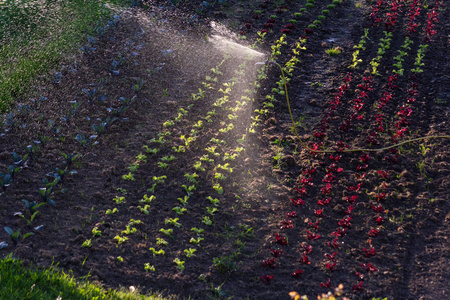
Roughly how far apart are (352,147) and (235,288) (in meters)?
3.32

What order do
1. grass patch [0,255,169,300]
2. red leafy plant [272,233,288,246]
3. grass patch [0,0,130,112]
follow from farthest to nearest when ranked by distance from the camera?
grass patch [0,0,130,112] < red leafy plant [272,233,288,246] < grass patch [0,255,169,300]

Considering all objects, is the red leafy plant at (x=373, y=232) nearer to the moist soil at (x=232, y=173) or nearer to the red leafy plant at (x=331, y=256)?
the moist soil at (x=232, y=173)

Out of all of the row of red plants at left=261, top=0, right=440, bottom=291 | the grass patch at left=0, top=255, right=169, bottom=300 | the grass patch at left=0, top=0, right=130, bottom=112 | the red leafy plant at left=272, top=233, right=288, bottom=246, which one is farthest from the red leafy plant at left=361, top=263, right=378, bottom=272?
the grass patch at left=0, top=0, right=130, bottom=112

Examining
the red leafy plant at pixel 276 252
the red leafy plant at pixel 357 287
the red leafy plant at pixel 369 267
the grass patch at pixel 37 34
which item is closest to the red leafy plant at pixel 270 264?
the red leafy plant at pixel 276 252

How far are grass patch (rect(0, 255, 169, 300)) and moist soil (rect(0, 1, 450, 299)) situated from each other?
0.18 m

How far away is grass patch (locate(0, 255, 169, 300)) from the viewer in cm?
366

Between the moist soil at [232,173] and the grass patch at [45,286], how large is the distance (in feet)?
0.60

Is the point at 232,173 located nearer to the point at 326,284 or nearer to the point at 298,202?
the point at 298,202

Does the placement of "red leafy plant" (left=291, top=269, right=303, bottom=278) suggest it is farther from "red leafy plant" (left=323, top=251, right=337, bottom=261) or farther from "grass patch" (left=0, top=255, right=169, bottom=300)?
"grass patch" (left=0, top=255, right=169, bottom=300)

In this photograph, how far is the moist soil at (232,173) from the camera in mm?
4535

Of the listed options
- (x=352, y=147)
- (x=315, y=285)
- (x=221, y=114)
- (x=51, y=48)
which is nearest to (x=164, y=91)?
(x=221, y=114)

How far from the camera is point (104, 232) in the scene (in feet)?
15.8

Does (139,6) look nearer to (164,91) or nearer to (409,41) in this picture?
(164,91)

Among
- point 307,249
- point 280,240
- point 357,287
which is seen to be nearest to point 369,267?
point 357,287
